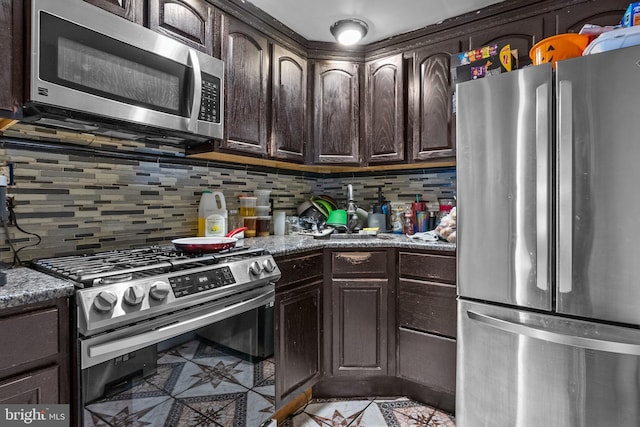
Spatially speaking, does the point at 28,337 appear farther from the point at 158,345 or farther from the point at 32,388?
the point at 158,345

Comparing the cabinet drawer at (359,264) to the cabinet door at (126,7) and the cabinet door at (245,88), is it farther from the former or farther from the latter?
the cabinet door at (126,7)

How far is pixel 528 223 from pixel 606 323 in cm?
42

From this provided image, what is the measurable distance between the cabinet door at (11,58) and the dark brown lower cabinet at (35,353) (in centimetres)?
68

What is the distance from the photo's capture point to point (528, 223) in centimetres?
136

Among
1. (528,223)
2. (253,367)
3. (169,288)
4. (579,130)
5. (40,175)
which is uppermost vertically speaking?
(579,130)

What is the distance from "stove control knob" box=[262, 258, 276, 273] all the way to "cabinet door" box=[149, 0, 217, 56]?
1.09 metres

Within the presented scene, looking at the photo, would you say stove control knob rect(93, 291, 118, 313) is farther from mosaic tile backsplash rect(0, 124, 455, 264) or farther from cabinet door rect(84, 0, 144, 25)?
cabinet door rect(84, 0, 144, 25)

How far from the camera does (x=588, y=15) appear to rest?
5.88 feet

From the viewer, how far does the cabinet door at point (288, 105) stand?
2186mm

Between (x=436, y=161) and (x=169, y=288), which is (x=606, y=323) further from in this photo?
(x=169, y=288)

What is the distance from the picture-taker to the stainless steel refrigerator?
119 centimetres

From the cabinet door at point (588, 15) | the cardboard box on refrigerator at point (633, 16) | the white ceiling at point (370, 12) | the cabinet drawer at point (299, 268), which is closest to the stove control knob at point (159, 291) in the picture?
the cabinet drawer at point (299, 268)

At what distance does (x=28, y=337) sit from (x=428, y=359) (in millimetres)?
1730

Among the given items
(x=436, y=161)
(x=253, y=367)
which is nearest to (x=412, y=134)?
(x=436, y=161)
